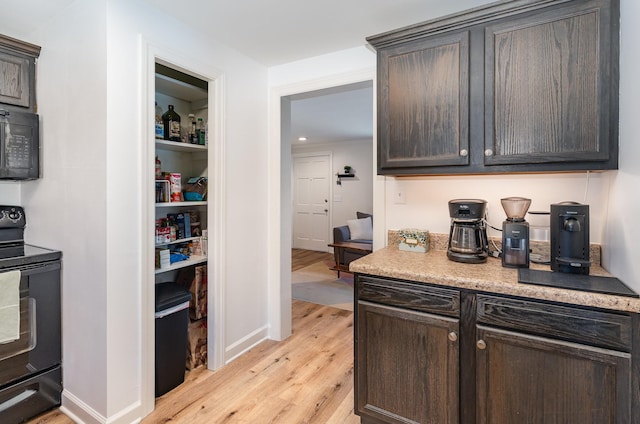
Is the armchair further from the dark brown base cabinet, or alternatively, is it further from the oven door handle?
the oven door handle

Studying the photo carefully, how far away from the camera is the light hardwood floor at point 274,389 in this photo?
1.85 m

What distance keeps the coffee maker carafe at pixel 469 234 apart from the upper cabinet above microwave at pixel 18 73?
8.64 feet

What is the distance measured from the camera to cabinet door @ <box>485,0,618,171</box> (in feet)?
4.66

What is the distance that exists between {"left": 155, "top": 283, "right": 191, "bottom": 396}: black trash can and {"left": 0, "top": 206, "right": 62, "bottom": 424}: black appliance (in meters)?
0.56

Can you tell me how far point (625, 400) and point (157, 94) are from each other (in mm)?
3191

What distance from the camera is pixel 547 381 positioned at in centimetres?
128

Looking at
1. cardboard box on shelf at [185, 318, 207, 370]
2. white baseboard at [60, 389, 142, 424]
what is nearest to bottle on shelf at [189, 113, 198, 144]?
cardboard box on shelf at [185, 318, 207, 370]

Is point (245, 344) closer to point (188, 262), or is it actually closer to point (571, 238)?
point (188, 262)

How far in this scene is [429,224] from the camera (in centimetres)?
213

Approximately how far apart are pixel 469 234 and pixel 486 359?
61 centimetres

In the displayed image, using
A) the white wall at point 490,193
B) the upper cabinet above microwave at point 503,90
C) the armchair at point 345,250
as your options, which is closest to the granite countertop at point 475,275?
the white wall at point 490,193

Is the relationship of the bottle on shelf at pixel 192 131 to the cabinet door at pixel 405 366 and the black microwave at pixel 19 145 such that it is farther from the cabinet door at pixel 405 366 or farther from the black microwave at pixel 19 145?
the cabinet door at pixel 405 366

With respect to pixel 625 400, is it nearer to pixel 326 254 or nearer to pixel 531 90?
pixel 531 90

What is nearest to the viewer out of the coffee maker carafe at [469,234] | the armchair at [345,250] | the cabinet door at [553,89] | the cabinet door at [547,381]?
the cabinet door at [547,381]
